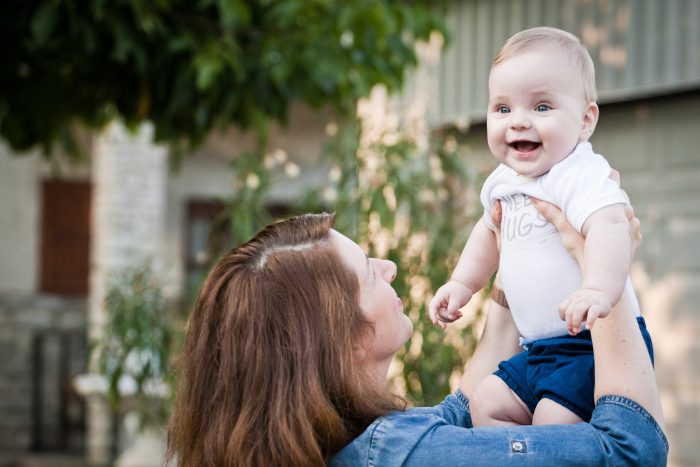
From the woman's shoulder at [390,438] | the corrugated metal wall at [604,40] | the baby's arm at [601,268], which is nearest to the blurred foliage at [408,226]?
the corrugated metal wall at [604,40]

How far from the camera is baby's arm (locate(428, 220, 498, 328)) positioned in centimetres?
164

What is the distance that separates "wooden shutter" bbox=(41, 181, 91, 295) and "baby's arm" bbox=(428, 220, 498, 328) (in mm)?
10834

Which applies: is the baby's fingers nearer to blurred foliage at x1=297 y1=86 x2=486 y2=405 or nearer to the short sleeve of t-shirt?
the short sleeve of t-shirt

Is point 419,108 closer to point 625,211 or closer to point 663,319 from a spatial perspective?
point 663,319

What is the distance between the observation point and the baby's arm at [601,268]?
1.27 m

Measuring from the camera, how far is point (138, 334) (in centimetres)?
544

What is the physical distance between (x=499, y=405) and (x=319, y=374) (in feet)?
0.83

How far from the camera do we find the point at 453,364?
4.57 metres

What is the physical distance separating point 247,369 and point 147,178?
29.7ft

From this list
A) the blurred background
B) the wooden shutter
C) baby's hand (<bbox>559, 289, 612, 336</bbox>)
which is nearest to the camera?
baby's hand (<bbox>559, 289, 612, 336</bbox>)

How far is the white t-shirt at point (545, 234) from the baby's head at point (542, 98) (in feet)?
0.09

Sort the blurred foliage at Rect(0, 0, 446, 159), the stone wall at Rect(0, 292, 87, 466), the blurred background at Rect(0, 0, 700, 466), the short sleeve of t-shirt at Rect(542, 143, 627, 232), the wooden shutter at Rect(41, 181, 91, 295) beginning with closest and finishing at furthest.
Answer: the short sleeve of t-shirt at Rect(542, 143, 627, 232), the blurred foliage at Rect(0, 0, 446, 159), the blurred background at Rect(0, 0, 700, 466), the stone wall at Rect(0, 292, 87, 466), the wooden shutter at Rect(41, 181, 91, 295)

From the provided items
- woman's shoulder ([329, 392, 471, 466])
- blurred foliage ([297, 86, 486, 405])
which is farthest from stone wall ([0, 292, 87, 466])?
woman's shoulder ([329, 392, 471, 466])

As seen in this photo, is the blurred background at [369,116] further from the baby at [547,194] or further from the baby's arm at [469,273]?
the baby at [547,194]
